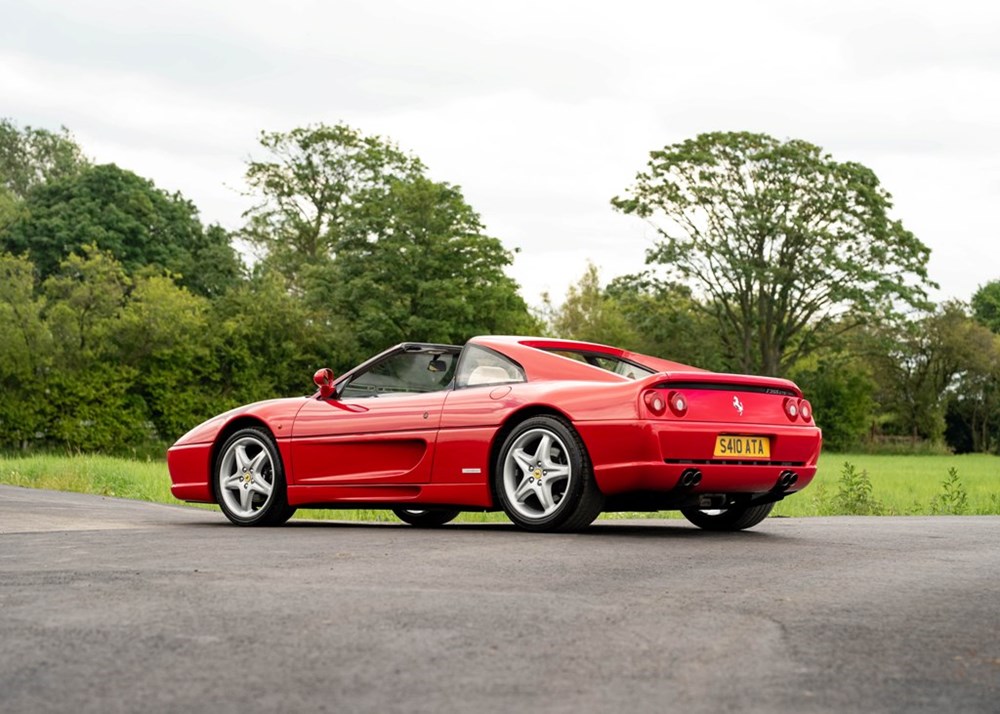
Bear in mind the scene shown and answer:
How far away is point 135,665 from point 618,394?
4441 mm

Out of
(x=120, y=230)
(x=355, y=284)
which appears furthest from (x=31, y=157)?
(x=355, y=284)

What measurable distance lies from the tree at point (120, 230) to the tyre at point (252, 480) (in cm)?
4702

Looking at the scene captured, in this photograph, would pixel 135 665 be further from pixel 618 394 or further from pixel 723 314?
pixel 723 314

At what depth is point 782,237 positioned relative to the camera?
50.3m

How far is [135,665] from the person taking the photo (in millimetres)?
3836

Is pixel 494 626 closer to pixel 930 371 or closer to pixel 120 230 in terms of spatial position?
pixel 120 230

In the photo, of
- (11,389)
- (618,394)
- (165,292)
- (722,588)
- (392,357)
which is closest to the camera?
(722,588)

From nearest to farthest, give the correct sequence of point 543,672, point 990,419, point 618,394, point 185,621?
point 543,672 < point 185,621 < point 618,394 < point 990,419

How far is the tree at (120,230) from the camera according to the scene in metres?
55.7

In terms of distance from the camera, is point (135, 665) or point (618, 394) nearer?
point (135, 665)

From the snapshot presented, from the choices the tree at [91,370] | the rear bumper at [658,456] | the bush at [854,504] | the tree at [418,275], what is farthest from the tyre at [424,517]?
the tree at [418,275]

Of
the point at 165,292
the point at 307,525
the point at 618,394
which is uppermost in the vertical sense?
the point at 165,292

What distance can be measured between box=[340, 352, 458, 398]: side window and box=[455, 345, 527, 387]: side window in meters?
0.25

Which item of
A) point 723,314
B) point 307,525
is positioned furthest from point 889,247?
point 307,525
